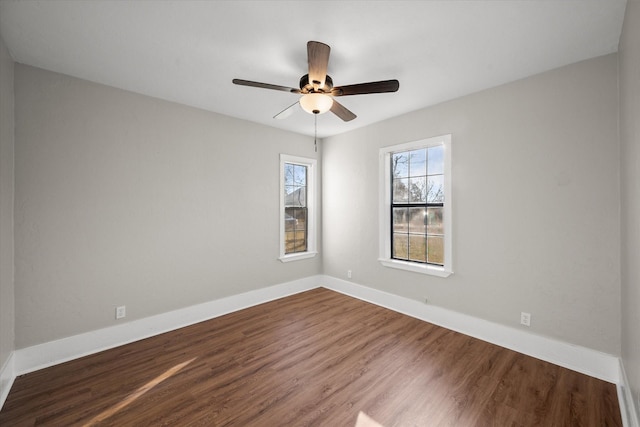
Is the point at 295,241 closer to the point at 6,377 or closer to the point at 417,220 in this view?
the point at 417,220

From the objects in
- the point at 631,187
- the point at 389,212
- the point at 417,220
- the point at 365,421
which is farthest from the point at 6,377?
the point at 631,187

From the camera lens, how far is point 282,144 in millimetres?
4277

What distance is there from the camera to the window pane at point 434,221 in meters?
3.34

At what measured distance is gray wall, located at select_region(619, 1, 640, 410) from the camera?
1.51 meters

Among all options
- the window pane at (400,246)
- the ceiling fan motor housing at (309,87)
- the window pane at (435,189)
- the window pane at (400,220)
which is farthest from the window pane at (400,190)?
the ceiling fan motor housing at (309,87)

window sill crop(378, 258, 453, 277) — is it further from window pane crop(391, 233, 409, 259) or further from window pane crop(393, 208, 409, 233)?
window pane crop(393, 208, 409, 233)

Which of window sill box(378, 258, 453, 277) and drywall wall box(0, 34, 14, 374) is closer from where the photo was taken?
drywall wall box(0, 34, 14, 374)

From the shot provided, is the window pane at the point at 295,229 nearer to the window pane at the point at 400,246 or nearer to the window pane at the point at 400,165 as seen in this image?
the window pane at the point at 400,246

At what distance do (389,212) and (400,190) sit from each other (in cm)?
36

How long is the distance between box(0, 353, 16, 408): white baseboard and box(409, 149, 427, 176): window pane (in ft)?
14.5

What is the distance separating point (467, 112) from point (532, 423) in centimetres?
285

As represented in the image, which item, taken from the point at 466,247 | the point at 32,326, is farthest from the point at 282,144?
the point at 32,326

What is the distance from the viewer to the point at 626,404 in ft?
6.04

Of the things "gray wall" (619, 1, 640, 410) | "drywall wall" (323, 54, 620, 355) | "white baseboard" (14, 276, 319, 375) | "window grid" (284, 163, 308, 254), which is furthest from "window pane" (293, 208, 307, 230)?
"gray wall" (619, 1, 640, 410)
